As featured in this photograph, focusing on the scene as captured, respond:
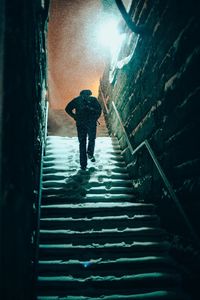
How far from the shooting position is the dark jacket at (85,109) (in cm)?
648

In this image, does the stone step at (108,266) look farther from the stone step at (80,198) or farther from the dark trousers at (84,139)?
the dark trousers at (84,139)

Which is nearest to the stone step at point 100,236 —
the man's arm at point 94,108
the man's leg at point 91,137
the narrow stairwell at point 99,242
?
the narrow stairwell at point 99,242

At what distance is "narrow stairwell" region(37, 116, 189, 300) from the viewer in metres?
3.38

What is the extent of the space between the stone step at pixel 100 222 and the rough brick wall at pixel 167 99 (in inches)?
14.2

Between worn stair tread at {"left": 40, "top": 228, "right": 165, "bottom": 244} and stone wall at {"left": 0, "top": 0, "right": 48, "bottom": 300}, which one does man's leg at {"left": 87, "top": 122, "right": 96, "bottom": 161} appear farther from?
stone wall at {"left": 0, "top": 0, "right": 48, "bottom": 300}

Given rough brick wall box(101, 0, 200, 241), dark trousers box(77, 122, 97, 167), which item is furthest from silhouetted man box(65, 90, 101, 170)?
rough brick wall box(101, 0, 200, 241)

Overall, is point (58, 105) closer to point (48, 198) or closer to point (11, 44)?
point (48, 198)

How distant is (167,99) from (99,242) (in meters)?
2.31

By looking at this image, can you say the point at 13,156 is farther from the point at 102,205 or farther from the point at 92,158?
the point at 92,158

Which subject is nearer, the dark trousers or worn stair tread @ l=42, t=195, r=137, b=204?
worn stair tread @ l=42, t=195, r=137, b=204

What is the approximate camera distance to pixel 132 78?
20.9ft

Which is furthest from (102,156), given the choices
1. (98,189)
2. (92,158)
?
(98,189)

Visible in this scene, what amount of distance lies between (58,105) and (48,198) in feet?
45.5

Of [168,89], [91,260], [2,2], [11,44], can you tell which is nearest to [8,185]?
[11,44]
